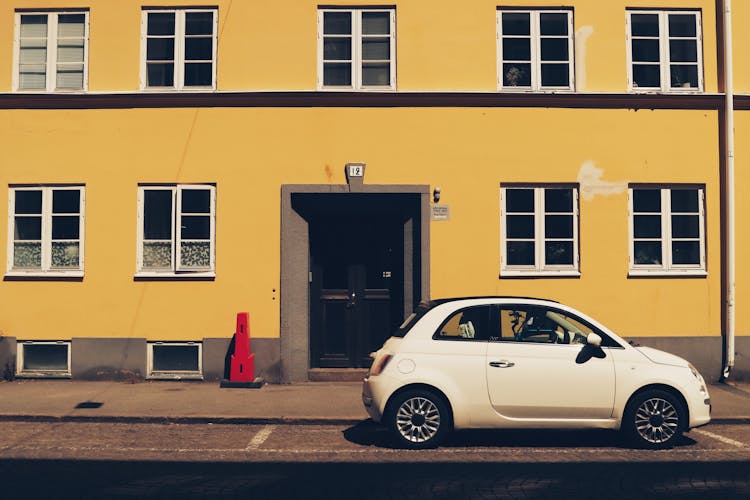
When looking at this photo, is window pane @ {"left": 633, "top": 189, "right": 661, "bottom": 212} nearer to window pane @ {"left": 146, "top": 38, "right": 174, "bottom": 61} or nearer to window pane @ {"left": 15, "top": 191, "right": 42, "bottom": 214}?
window pane @ {"left": 146, "top": 38, "right": 174, "bottom": 61}

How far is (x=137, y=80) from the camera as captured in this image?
13.2 metres

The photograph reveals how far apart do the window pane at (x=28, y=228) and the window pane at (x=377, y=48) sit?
250 inches

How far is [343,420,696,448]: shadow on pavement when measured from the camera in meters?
8.53

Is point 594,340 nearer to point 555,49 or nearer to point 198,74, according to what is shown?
point 555,49

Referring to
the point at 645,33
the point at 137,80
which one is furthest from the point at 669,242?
the point at 137,80

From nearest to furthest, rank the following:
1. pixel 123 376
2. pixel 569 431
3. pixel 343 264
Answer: pixel 569 431 < pixel 123 376 < pixel 343 264

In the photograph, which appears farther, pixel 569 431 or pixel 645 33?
pixel 645 33

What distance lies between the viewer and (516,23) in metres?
13.4

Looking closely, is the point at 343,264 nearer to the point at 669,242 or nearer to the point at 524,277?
the point at 524,277

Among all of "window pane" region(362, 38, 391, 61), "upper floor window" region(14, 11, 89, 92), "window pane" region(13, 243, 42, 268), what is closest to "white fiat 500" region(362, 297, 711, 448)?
"window pane" region(362, 38, 391, 61)

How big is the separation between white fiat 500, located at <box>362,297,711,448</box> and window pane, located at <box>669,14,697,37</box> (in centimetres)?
750

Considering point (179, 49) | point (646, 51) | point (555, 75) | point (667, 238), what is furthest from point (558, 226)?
point (179, 49)

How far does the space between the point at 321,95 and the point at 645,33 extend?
5777 millimetres

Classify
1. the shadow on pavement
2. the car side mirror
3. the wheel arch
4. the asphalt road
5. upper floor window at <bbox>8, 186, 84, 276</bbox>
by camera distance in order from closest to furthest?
the asphalt road → the car side mirror → the wheel arch → the shadow on pavement → upper floor window at <bbox>8, 186, 84, 276</bbox>
